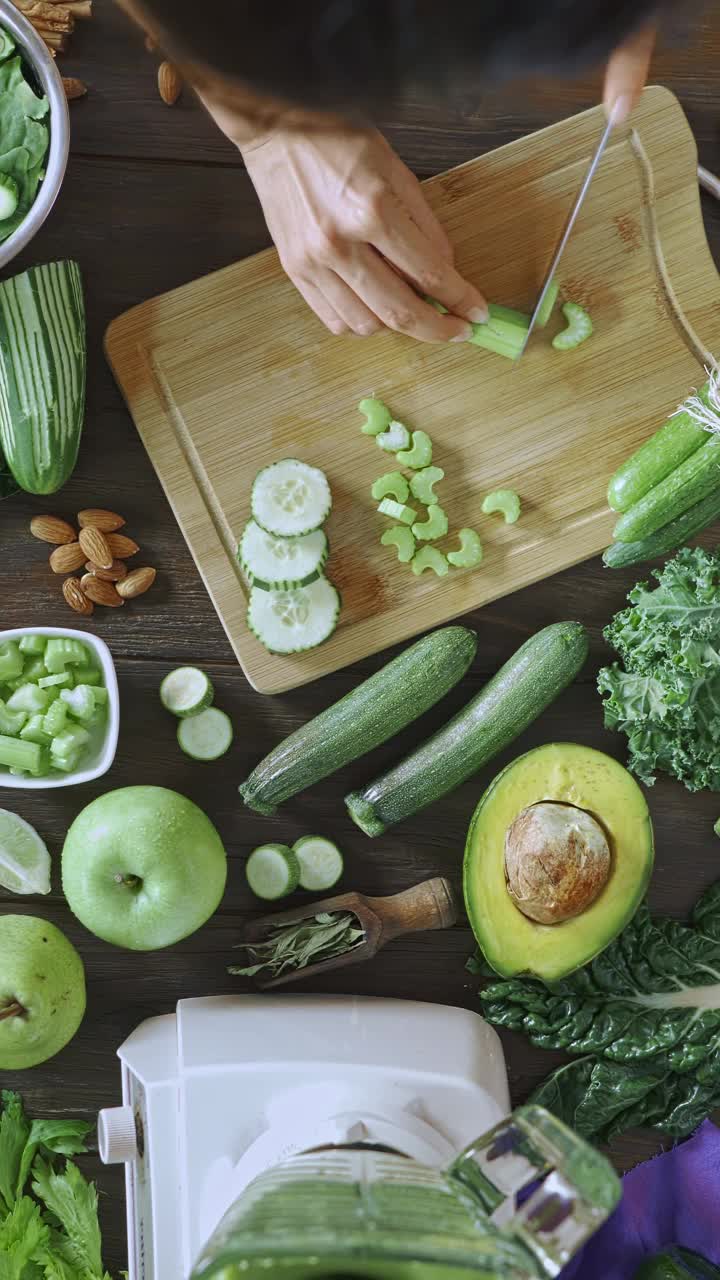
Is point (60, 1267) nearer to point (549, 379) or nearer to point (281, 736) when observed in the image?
point (281, 736)

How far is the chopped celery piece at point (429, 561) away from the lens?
6.71 feet

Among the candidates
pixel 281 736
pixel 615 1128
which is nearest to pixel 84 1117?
pixel 281 736

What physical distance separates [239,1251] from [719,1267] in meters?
1.28

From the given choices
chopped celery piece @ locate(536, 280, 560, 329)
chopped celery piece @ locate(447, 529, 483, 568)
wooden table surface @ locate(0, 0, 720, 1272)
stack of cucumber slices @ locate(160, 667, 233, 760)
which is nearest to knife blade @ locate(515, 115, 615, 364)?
chopped celery piece @ locate(536, 280, 560, 329)

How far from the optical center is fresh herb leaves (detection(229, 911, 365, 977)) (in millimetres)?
2053

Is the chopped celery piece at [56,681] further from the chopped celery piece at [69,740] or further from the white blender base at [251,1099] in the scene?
the white blender base at [251,1099]

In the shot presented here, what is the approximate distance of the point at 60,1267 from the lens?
196 cm

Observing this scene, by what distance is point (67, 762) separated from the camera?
1979mm

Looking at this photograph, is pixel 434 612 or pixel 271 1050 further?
pixel 434 612

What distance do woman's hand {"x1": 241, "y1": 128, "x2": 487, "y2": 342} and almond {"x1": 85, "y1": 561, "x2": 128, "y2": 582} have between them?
615mm

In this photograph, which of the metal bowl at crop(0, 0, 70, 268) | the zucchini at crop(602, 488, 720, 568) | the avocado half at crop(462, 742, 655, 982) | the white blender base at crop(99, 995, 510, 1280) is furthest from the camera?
the zucchini at crop(602, 488, 720, 568)

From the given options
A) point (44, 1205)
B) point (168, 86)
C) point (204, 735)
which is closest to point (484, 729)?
point (204, 735)

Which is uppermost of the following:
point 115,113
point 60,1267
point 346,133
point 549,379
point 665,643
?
point 346,133

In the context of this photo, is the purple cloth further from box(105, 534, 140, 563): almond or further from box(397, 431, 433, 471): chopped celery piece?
box(105, 534, 140, 563): almond
